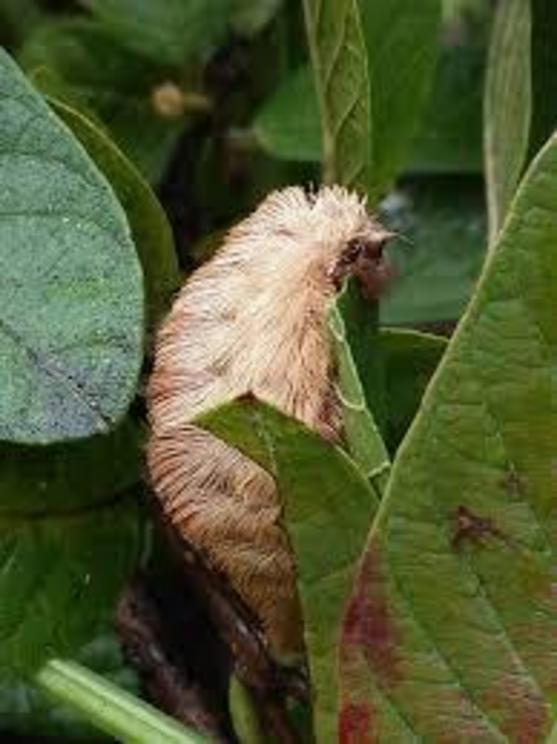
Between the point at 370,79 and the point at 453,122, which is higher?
the point at 370,79

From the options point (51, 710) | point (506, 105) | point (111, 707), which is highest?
point (506, 105)

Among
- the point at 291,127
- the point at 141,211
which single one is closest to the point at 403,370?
the point at 141,211

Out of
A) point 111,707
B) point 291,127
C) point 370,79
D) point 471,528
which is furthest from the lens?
point 291,127

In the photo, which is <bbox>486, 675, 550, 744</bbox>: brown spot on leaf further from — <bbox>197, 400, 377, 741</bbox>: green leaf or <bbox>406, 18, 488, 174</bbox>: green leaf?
<bbox>406, 18, 488, 174</bbox>: green leaf

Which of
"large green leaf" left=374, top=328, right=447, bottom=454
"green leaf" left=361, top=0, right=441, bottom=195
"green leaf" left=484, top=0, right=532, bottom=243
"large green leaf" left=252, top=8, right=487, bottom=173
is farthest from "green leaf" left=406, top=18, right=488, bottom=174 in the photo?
"large green leaf" left=374, top=328, right=447, bottom=454

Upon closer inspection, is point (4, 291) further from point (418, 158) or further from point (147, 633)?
point (418, 158)

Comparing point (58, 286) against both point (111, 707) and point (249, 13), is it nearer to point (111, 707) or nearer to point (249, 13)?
point (111, 707)

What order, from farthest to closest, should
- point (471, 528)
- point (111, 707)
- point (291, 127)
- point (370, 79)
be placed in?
1. point (291, 127)
2. point (370, 79)
3. point (111, 707)
4. point (471, 528)

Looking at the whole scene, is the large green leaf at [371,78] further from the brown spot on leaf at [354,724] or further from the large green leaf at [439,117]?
the brown spot on leaf at [354,724]
